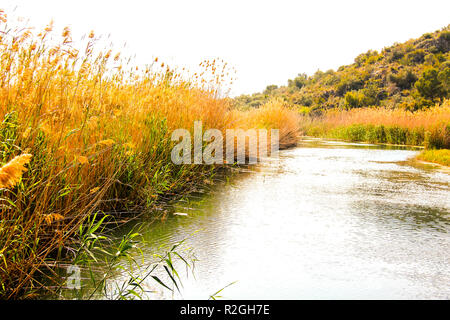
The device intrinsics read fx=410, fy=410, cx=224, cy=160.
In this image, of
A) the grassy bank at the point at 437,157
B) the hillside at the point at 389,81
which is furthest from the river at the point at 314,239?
the hillside at the point at 389,81

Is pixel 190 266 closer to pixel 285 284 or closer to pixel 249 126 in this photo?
pixel 285 284

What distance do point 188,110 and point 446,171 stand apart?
586cm

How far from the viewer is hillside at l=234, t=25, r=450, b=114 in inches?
1303

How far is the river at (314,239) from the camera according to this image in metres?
2.62

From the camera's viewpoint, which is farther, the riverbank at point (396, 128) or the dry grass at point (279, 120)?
the dry grass at point (279, 120)

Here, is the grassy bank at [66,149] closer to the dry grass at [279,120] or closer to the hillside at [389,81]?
the dry grass at [279,120]

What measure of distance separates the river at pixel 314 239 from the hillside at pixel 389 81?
28270 mm

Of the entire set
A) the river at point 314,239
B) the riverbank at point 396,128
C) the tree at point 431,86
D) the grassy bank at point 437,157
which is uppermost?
the tree at point 431,86

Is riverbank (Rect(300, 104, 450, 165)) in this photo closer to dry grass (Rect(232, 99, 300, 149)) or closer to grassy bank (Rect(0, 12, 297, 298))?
dry grass (Rect(232, 99, 300, 149))

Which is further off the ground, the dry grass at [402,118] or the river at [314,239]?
the dry grass at [402,118]

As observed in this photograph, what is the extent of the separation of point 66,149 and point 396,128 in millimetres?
17409

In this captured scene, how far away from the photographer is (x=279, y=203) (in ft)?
16.8

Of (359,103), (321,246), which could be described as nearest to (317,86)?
(359,103)

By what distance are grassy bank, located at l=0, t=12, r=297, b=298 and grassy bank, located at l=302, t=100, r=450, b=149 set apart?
10.2 metres
